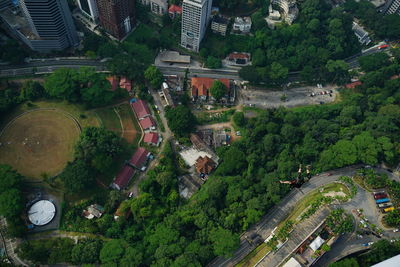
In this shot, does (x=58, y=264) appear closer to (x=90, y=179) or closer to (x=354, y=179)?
(x=90, y=179)

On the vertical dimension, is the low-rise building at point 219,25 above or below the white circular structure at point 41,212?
above

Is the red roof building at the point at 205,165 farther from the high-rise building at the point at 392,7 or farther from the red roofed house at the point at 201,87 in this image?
the high-rise building at the point at 392,7

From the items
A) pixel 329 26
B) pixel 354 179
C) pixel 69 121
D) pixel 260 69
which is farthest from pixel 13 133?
pixel 329 26

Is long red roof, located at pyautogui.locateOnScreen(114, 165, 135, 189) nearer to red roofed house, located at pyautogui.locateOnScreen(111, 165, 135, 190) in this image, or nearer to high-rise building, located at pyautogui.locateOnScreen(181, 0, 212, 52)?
red roofed house, located at pyautogui.locateOnScreen(111, 165, 135, 190)

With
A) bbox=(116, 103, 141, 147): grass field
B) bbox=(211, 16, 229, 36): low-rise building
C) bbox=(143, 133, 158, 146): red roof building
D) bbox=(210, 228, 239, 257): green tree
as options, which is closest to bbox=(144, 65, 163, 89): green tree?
bbox=(116, 103, 141, 147): grass field

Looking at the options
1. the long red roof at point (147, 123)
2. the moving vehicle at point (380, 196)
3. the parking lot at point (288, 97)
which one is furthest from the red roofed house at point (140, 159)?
the moving vehicle at point (380, 196)
